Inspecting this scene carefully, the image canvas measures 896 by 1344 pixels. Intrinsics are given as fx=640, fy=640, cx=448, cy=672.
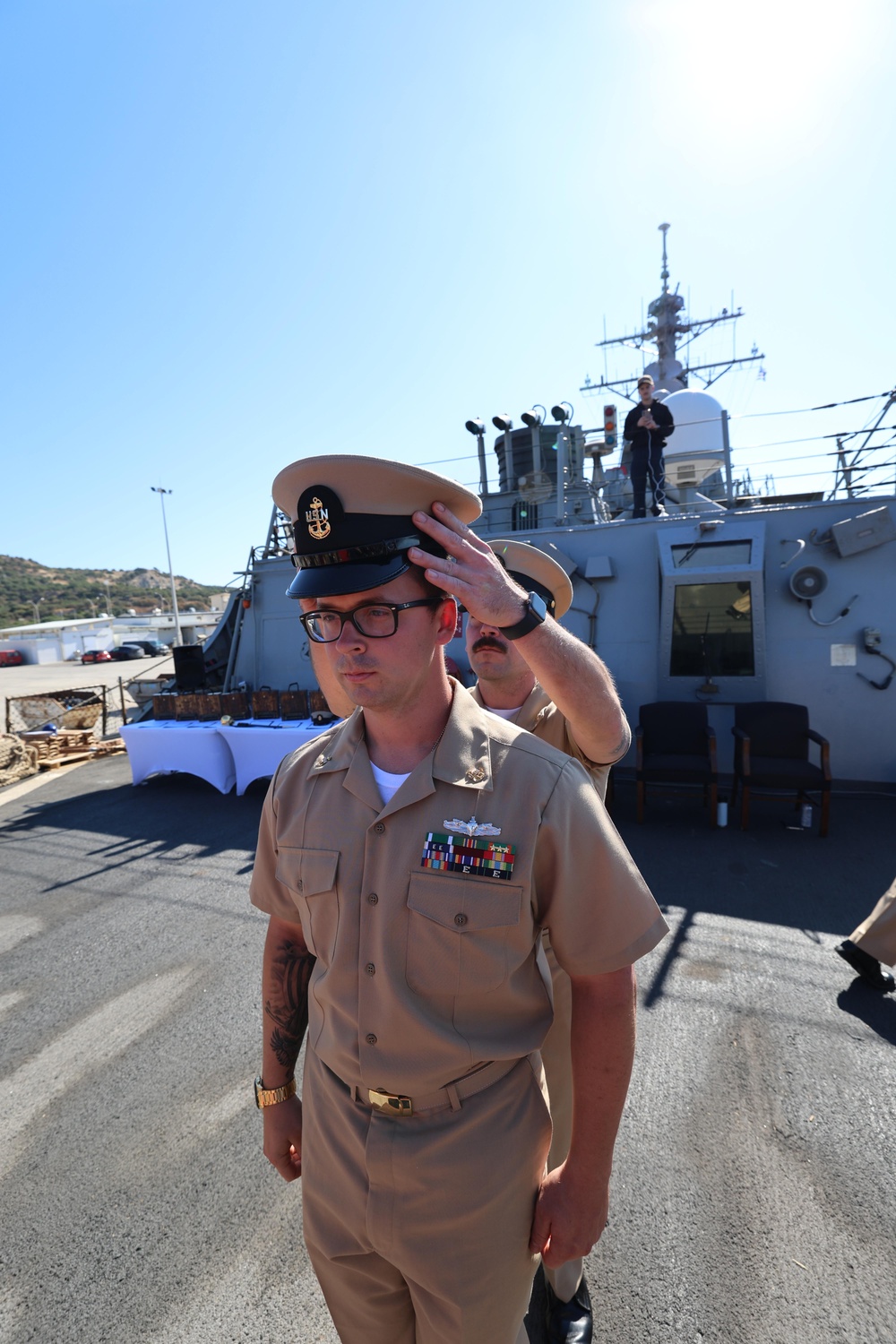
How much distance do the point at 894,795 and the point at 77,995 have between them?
7.27m

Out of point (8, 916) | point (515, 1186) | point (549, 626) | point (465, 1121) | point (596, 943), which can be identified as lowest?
point (8, 916)

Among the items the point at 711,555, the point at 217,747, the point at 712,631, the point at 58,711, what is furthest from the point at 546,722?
the point at 58,711

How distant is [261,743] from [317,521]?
6.58m

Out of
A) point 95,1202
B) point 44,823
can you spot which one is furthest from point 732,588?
point 44,823

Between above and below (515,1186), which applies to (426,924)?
above

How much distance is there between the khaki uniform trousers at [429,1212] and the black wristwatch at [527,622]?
90cm

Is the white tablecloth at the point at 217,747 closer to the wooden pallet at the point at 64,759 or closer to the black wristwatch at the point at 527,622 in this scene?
the wooden pallet at the point at 64,759

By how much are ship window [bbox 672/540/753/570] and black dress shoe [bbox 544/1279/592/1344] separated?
6315 millimetres

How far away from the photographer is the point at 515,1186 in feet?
4.13

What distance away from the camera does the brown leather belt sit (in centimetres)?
123

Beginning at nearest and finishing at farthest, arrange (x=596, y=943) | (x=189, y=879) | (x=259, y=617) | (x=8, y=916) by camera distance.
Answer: (x=596, y=943) → (x=8, y=916) → (x=189, y=879) → (x=259, y=617)

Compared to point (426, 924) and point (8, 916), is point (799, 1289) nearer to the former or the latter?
point (426, 924)

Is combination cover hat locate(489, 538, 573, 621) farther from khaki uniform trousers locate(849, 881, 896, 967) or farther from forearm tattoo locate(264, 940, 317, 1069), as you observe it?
khaki uniform trousers locate(849, 881, 896, 967)

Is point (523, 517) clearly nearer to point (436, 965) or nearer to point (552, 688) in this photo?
point (552, 688)
